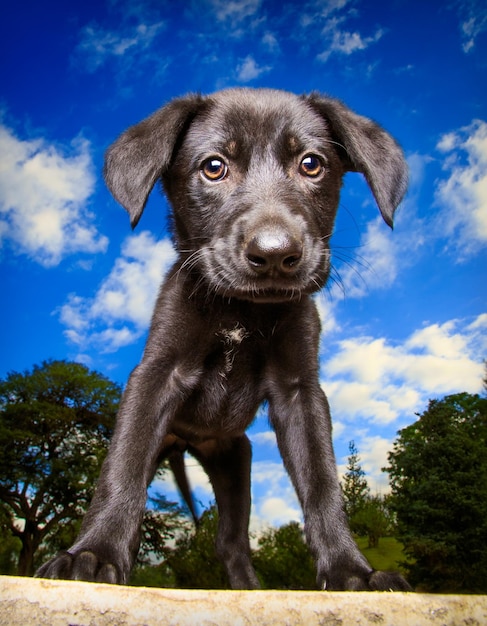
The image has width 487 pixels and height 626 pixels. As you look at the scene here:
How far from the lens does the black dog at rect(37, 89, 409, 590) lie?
4.27 meters

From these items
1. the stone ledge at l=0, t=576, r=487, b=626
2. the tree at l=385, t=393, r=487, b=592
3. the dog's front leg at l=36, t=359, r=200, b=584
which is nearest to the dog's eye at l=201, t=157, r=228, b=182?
the dog's front leg at l=36, t=359, r=200, b=584

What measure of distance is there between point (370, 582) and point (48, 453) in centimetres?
3166

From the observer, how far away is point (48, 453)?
32.9 m

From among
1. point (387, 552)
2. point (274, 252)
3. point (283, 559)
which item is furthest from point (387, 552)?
point (274, 252)

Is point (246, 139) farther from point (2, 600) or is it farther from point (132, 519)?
point (2, 600)

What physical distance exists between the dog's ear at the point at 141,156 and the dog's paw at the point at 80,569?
2266 millimetres

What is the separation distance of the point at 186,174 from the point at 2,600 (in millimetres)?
3375

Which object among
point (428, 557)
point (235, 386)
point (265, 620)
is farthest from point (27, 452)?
point (265, 620)

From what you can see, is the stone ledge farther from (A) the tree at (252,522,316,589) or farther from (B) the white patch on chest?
(A) the tree at (252,522,316,589)

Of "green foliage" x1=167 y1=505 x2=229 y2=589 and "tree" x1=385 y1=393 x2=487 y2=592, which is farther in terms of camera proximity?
"tree" x1=385 y1=393 x2=487 y2=592

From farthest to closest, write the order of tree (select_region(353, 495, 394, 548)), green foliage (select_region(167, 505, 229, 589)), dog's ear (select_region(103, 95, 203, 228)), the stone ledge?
tree (select_region(353, 495, 394, 548))
green foliage (select_region(167, 505, 229, 589))
dog's ear (select_region(103, 95, 203, 228))
the stone ledge

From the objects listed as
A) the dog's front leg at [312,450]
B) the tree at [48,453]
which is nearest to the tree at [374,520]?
the tree at [48,453]

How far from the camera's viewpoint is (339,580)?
152 inches

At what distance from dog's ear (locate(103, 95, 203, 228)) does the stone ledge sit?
2.72 metres
